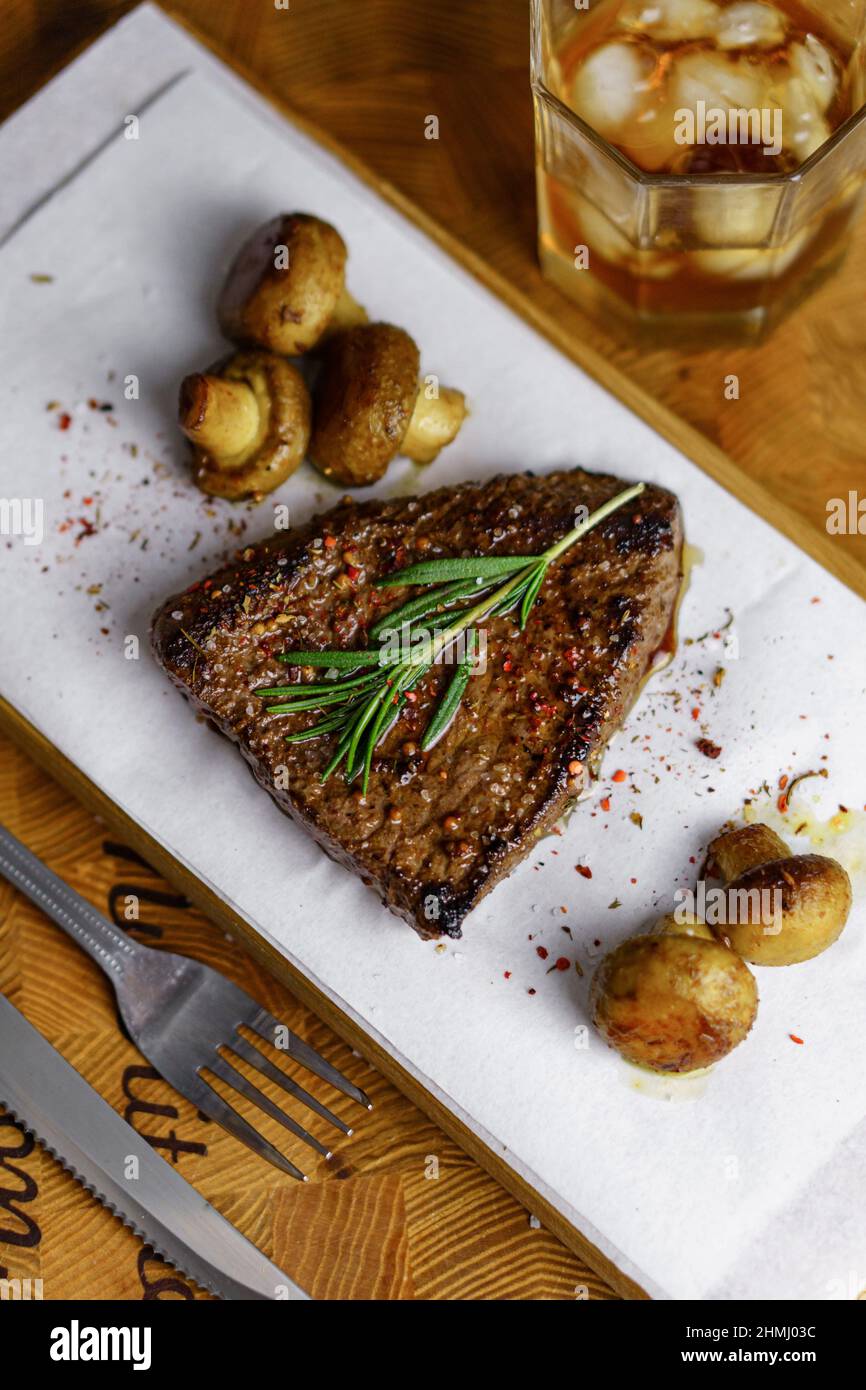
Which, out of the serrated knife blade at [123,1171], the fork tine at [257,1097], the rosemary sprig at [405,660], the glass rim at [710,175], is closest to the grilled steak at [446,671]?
the rosemary sprig at [405,660]

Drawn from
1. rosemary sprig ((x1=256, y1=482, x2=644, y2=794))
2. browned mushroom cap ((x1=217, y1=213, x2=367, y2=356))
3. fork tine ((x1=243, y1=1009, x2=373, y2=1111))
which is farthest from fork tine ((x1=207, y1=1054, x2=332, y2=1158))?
browned mushroom cap ((x1=217, y1=213, x2=367, y2=356))

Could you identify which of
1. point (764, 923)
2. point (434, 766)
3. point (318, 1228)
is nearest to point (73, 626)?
point (434, 766)

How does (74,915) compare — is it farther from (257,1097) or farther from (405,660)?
(405,660)

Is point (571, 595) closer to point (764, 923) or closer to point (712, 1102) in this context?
point (764, 923)

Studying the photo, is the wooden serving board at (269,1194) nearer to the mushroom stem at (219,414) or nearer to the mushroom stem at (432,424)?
the mushroom stem at (219,414)

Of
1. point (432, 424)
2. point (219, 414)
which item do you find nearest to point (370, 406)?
point (432, 424)

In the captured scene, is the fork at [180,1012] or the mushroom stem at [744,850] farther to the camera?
the fork at [180,1012]
